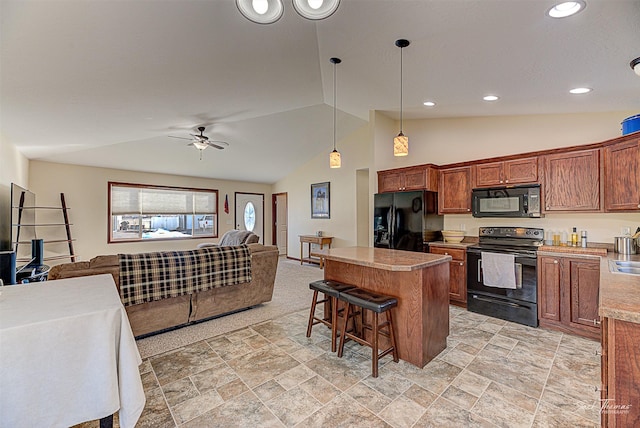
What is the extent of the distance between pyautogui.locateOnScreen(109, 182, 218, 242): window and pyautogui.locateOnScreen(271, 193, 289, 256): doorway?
1780mm

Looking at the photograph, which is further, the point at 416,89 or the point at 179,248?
the point at 179,248

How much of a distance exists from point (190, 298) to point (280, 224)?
19.1ft

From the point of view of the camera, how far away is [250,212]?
346 inches

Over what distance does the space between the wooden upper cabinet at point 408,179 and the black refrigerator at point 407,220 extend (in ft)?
0.49

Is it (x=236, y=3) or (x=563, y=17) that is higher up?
(x=236, y=3)

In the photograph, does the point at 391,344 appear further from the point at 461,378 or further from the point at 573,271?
the point at 573,271

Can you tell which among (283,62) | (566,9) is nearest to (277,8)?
(283,62)

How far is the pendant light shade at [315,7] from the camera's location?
6.52 ft

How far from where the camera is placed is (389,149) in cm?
507

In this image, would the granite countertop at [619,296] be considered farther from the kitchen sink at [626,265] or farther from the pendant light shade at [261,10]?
the pendant light shade at [261,10]

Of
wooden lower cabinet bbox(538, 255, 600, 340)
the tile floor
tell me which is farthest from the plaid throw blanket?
wooden lower cabinet bbox(538, 255, 600, 340)

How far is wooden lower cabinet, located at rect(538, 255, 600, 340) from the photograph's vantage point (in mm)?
2914

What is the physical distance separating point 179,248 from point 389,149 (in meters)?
5.83

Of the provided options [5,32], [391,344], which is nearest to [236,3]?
[5,32]
